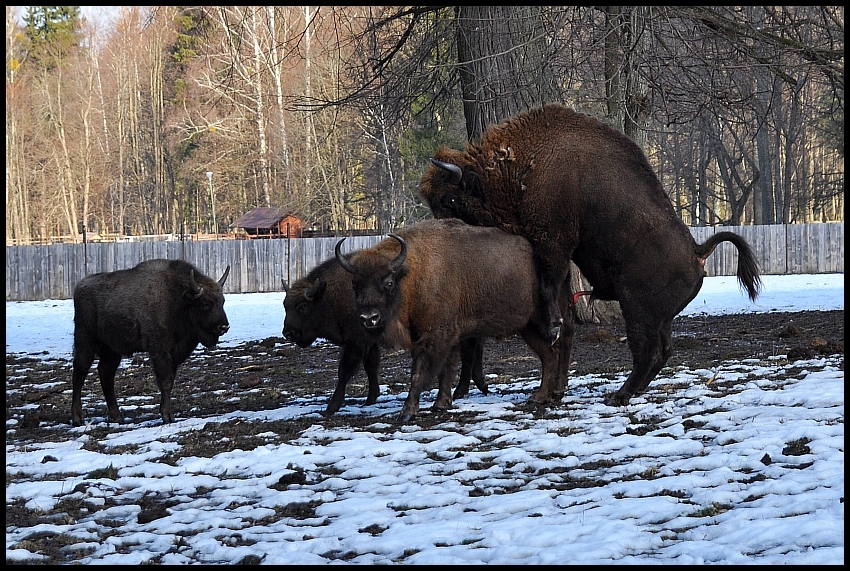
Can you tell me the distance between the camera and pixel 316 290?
8922 millimetres

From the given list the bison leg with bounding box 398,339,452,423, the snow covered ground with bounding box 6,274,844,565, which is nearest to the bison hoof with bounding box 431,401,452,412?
the snow covered ground with bounding box 6,274,844,565

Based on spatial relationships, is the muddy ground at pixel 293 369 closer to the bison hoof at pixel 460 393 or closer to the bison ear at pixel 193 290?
the bison hoof at pixel 460 393

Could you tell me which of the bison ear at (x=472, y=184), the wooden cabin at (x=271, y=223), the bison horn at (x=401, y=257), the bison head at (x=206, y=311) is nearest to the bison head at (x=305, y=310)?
the bison head at (x=206, y=311)

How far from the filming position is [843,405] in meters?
6.43

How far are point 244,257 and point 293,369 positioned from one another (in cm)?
2197

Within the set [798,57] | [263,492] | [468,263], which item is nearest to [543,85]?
[798,57]

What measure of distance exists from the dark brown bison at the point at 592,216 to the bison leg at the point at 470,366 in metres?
0.86

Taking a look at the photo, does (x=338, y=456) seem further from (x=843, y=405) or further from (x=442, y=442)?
(x=843, y=405)

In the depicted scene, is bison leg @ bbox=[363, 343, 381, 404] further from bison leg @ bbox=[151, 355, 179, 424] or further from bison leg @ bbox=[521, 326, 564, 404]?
bison leg @ bbox=[151, 355, 179, 424]

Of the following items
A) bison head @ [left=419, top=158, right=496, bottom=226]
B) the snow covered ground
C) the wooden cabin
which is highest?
the wooden cabin

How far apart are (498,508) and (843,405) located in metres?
3.08

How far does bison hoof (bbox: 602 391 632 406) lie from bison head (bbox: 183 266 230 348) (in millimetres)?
3826

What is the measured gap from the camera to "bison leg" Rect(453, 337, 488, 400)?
29.1ft

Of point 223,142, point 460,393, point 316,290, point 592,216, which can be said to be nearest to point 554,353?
point 460,393
